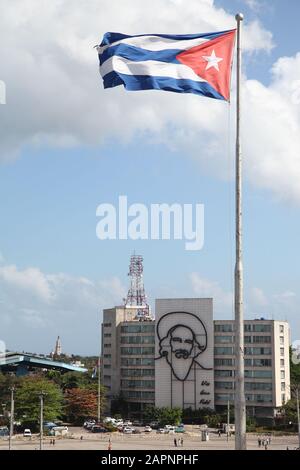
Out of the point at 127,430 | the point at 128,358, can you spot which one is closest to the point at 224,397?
the point at 128,358

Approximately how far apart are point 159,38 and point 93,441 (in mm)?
56021

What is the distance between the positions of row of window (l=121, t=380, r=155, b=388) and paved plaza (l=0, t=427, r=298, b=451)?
1761 centimetres

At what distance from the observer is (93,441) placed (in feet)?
217

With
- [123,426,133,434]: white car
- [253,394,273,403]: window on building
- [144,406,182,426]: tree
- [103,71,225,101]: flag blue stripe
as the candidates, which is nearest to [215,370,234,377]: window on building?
[253,394,273,403]: window on building

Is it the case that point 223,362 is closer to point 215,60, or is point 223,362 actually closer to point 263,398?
point 263,398

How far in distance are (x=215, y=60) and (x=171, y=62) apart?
1302mm

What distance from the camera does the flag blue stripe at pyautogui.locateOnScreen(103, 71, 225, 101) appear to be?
57.5 ft

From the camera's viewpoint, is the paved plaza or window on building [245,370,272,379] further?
window on building [245,370,272,379]

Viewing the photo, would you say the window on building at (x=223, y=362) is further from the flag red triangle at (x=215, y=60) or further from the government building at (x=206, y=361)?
the flag red triangle at (x=215, y=60)

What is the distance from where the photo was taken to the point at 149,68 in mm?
17906

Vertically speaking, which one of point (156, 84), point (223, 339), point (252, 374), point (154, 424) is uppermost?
point (156, 84)

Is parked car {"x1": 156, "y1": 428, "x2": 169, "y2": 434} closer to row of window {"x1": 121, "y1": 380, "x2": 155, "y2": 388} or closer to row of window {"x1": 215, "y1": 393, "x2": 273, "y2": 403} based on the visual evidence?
row of window {"x1": 215, "y1": 393, "x2": 273, "y2": 403}

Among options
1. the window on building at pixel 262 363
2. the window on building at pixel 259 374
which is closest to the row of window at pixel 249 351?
the window on building at pixel 262 363
